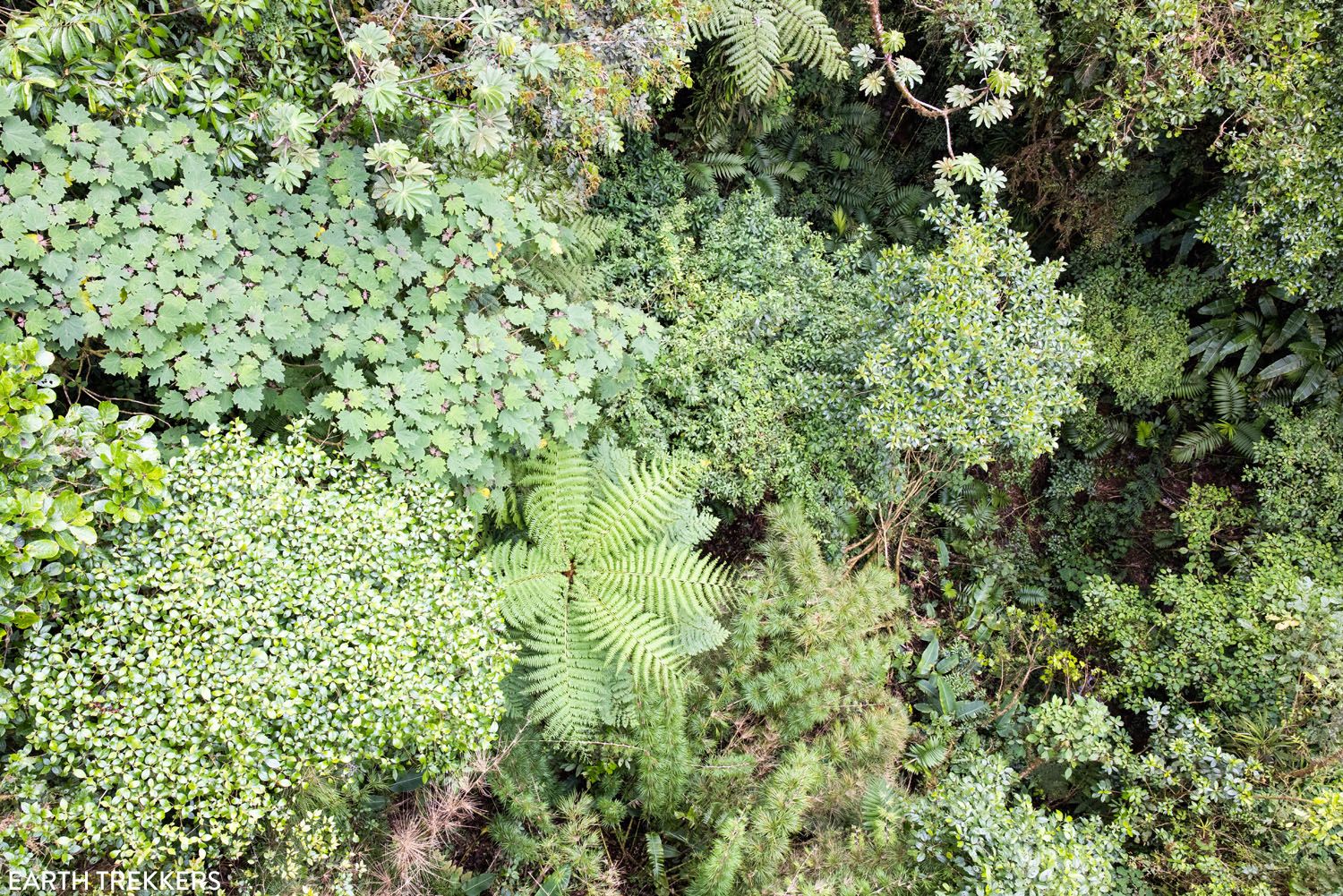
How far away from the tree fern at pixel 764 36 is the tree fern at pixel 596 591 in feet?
8.65

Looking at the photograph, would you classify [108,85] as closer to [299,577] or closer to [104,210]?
[104,210]

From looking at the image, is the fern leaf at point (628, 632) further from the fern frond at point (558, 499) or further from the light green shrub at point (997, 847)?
the light green shrub at point (997, 847)

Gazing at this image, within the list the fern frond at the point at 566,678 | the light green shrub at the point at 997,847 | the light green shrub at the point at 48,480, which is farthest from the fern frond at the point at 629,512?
the light green shrub at the point at 997,847

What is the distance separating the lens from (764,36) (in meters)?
4.66

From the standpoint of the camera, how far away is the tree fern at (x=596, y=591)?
3.91m

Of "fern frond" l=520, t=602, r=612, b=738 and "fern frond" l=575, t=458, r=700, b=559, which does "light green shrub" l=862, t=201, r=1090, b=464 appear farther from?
"fern frond" l=520, t=602, r=612, b=738

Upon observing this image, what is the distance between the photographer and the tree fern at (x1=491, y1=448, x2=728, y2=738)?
3912mm

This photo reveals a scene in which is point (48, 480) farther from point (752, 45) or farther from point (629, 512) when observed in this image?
point (752, 45)

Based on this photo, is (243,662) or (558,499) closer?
(243,662)

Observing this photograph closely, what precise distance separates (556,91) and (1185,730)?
537cm

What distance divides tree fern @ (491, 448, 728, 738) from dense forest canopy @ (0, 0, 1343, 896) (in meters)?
0.03

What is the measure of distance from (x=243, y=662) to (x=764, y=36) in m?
4.52

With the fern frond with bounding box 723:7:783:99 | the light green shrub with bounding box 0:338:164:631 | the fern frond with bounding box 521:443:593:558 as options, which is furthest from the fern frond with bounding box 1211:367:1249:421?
the light green shrub with bounding box 0:338:164:631

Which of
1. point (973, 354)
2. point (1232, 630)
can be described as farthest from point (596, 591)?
point (1232, 630)
